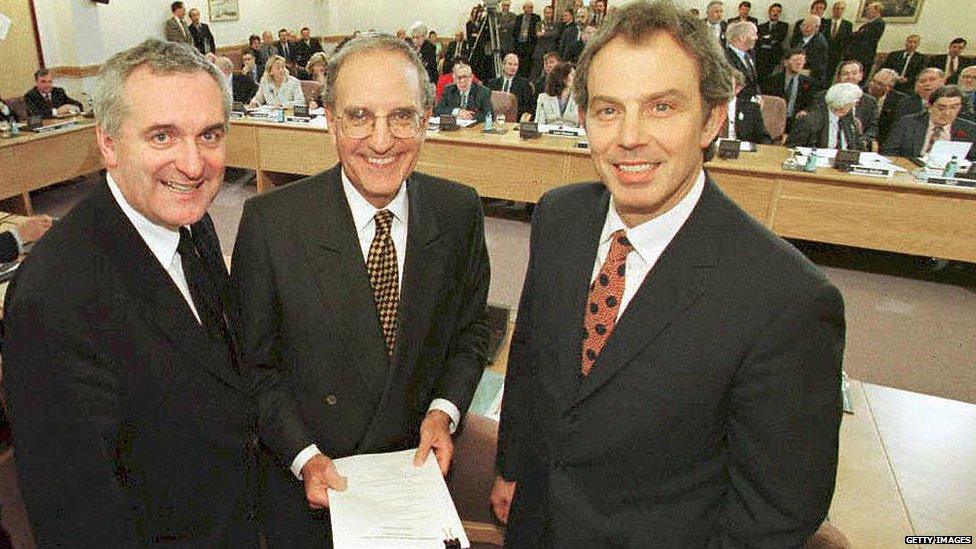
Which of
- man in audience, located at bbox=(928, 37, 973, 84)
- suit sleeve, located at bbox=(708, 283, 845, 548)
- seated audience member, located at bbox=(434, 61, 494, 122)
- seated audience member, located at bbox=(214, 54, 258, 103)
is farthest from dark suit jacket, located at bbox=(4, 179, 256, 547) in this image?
man in audience, located at bbox=(928, 37, 973, 84)

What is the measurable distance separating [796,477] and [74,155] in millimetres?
6722

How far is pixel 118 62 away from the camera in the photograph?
Answer: 3.97 ft

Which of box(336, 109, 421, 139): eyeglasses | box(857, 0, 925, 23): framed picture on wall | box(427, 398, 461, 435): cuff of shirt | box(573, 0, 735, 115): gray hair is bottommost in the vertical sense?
box(427, 398, 461, 435): cuff of shirt

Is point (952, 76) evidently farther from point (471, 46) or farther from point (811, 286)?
point (811, 286)

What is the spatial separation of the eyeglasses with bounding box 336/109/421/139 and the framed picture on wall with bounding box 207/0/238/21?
11522 mm

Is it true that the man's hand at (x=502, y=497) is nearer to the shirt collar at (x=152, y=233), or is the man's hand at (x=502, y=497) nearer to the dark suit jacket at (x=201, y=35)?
the shirt collar at (x=152, y=233)

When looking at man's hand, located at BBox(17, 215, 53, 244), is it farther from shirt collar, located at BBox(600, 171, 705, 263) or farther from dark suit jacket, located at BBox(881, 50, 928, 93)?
dark suit jacket, located at BBox(881, 50, 928, 93)

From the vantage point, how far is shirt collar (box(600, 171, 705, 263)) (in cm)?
115

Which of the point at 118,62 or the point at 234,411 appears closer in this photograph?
the point at 118,62

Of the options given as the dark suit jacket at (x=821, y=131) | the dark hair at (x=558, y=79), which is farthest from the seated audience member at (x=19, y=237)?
the dark suit jacket at (x=821, y=131)

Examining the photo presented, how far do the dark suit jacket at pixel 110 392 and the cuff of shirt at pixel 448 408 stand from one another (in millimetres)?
445

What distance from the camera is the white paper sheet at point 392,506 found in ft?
3.96

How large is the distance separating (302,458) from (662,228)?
93cm

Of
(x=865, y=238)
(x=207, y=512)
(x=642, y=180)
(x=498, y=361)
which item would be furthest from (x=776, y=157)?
(x=207, y=512)
